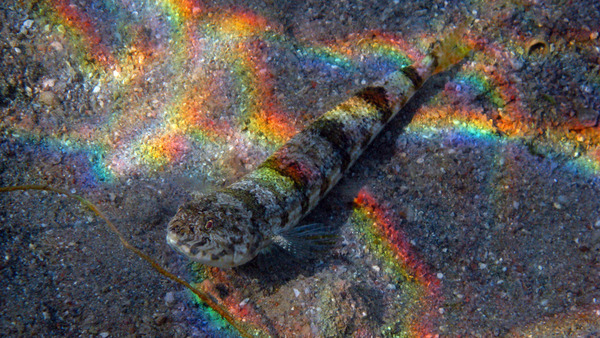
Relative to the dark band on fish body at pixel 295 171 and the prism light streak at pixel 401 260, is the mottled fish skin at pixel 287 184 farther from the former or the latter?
the prism light streak at pixel 401 260

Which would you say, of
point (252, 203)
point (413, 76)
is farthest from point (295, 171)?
point (413, 76)

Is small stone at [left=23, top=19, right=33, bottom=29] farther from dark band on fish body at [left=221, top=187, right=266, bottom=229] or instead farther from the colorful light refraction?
dark band on fish body at [left=221, top=187, right=266, bottom=229]

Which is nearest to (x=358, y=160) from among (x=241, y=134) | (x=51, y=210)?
(x=241, y=134)

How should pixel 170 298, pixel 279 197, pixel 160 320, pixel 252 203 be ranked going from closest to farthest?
pixel 160 320 < pixel 170 298 < pixel 252 203 < pixel 279 197

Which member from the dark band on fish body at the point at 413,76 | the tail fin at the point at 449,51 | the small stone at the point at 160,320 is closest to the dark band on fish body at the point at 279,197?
the small stone at the point at 160,320

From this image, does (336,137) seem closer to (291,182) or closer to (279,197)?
(291,182)

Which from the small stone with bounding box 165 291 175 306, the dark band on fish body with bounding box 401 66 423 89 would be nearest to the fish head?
the small stone with bounding box 165 291 175 306
